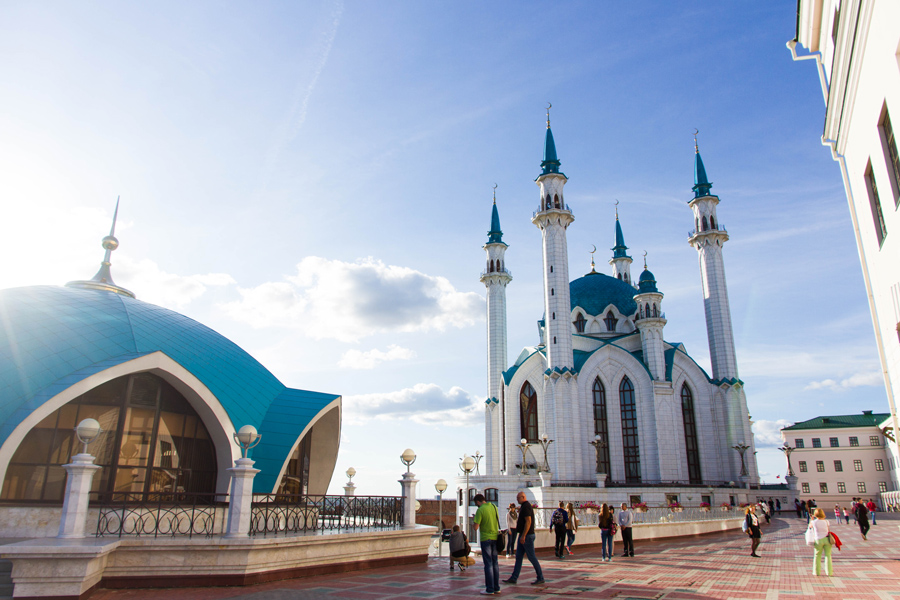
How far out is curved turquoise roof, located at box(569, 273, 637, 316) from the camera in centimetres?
5262

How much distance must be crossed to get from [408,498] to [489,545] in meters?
5.03

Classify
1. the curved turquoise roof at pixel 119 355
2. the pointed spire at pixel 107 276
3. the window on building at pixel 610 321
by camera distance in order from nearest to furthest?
the curved turquoise roof at pixel 119 355 < the pointed spire at pixel 107 276 < the window on building at pixel 610 321

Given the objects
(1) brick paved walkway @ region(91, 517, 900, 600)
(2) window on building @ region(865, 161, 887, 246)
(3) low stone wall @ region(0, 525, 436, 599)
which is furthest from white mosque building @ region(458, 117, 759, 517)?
(2) window on building @ region(865, 161, 887, 246)

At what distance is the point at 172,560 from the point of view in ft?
31.4

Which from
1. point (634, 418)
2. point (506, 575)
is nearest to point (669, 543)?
point (506, 575)

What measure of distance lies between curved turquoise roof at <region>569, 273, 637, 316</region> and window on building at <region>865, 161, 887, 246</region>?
43.8 meters

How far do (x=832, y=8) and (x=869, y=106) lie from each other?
112 inches

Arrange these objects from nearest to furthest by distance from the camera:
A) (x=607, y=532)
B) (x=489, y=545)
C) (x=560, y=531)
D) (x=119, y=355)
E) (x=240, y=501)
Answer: (x=489, y=545) < (x=240, y=501) < (x=119, y=355) < (x=607, y=532) < (x=560, y=531)

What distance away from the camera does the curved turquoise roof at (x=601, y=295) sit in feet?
173

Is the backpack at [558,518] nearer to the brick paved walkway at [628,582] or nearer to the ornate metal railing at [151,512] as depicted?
the brick paved walkway at [628,582]

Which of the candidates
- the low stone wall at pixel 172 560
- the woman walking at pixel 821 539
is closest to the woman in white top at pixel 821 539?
the woman walking at pixel 821 539

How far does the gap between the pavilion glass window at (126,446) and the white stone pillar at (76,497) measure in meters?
3.33

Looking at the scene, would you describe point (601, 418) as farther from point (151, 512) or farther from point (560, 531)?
point (151, 512)

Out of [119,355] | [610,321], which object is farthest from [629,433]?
[119,355]
